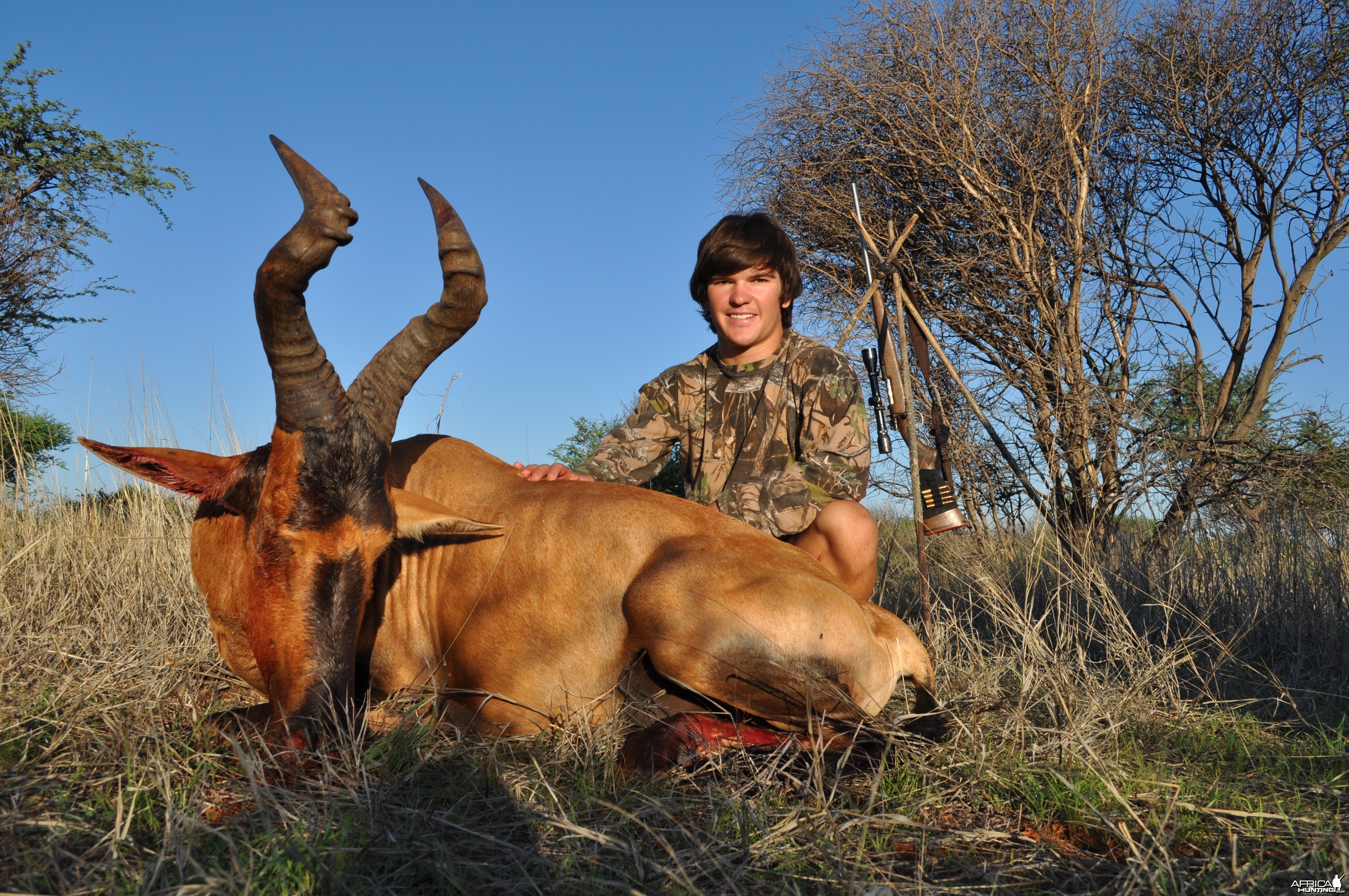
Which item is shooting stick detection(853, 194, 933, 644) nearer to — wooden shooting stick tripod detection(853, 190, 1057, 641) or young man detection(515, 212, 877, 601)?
wooden shooting stick tripod detection(853, 190, 1057, 641)

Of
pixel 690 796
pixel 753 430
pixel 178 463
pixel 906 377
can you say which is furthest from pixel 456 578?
pixel 906 377

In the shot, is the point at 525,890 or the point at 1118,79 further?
the point at 1118,79

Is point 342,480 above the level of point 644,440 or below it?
below

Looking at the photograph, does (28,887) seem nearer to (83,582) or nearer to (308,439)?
(308,439)

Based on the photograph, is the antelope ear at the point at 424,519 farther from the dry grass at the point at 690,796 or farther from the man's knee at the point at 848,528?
the man's knee at the point at 848,528

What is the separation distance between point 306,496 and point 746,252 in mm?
2770

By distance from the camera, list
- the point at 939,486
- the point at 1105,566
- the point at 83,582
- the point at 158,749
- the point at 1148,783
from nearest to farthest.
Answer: the point at 158,749 < the point at 1148,783 < the point at 83,582 < the point at 939,486 < the point at 1105,566

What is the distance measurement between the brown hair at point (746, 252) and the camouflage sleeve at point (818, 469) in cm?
59

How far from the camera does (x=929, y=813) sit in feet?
8.53

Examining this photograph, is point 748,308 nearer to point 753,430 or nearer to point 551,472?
point 753,430

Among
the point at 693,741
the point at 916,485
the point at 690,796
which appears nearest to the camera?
the point at 690,796

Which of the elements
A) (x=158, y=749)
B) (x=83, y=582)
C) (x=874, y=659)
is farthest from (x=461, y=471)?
(x=83, y=582)

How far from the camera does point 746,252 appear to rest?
4770mm

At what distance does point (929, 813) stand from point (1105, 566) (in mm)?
4547
